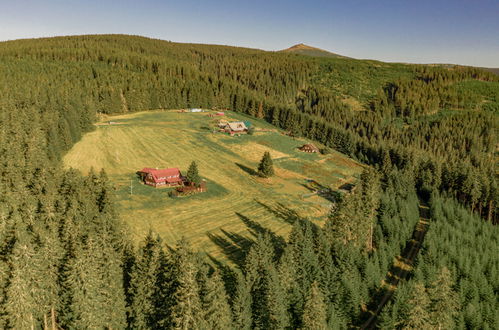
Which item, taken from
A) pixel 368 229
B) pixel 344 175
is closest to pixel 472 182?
pixel 344 175

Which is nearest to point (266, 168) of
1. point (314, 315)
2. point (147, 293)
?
point (314, 315)

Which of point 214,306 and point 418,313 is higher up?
point 214,306

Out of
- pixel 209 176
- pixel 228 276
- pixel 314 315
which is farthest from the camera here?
pixel 209 176

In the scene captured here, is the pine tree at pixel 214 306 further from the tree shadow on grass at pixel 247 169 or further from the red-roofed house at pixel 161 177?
the tree shadow on grass at pixel 247 169

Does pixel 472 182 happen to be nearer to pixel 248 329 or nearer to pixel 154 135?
pixel 248 329

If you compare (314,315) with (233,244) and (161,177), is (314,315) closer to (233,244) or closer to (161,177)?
(233,244)
